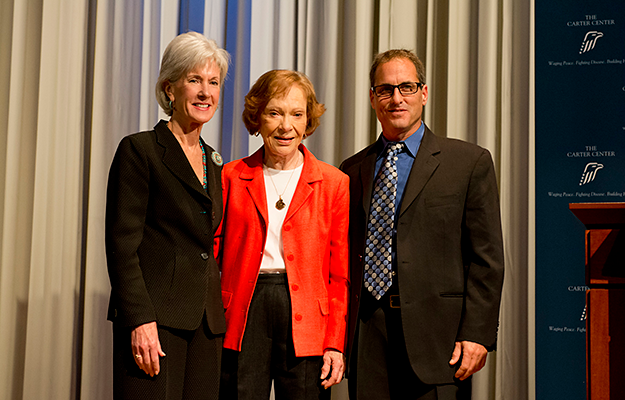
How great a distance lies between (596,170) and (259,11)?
82.8 inches

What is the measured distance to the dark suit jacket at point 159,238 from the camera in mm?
1679

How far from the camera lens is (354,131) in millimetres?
3193

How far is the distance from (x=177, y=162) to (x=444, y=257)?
0.96 m

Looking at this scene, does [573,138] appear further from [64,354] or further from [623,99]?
[64,354]

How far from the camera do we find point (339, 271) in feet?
6.44

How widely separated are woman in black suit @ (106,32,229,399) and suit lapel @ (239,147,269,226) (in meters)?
0.13

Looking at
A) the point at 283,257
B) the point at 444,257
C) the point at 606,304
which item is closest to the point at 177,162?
the point at 283,257

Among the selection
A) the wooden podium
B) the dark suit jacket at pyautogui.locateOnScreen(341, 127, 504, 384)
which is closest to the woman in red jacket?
the dark suit jacket at pyautogui.locateOnScreen(341, 127, 504, 384)

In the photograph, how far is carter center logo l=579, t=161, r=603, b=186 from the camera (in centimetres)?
304

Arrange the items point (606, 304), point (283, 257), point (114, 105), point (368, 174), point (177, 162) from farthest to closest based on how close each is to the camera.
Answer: point (114, 105), point (368, 174), point (283, 257), point (177, 162), point (606, 304)

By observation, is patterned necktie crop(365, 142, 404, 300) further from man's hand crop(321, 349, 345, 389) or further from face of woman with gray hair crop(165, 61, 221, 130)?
face of woman with gray hair crop(165, 61, 221, 130)

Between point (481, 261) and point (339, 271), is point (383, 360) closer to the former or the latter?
point (339, 271)

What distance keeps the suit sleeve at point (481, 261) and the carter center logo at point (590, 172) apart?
1295 millimetres

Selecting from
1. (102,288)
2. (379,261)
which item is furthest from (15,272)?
(379,261)
